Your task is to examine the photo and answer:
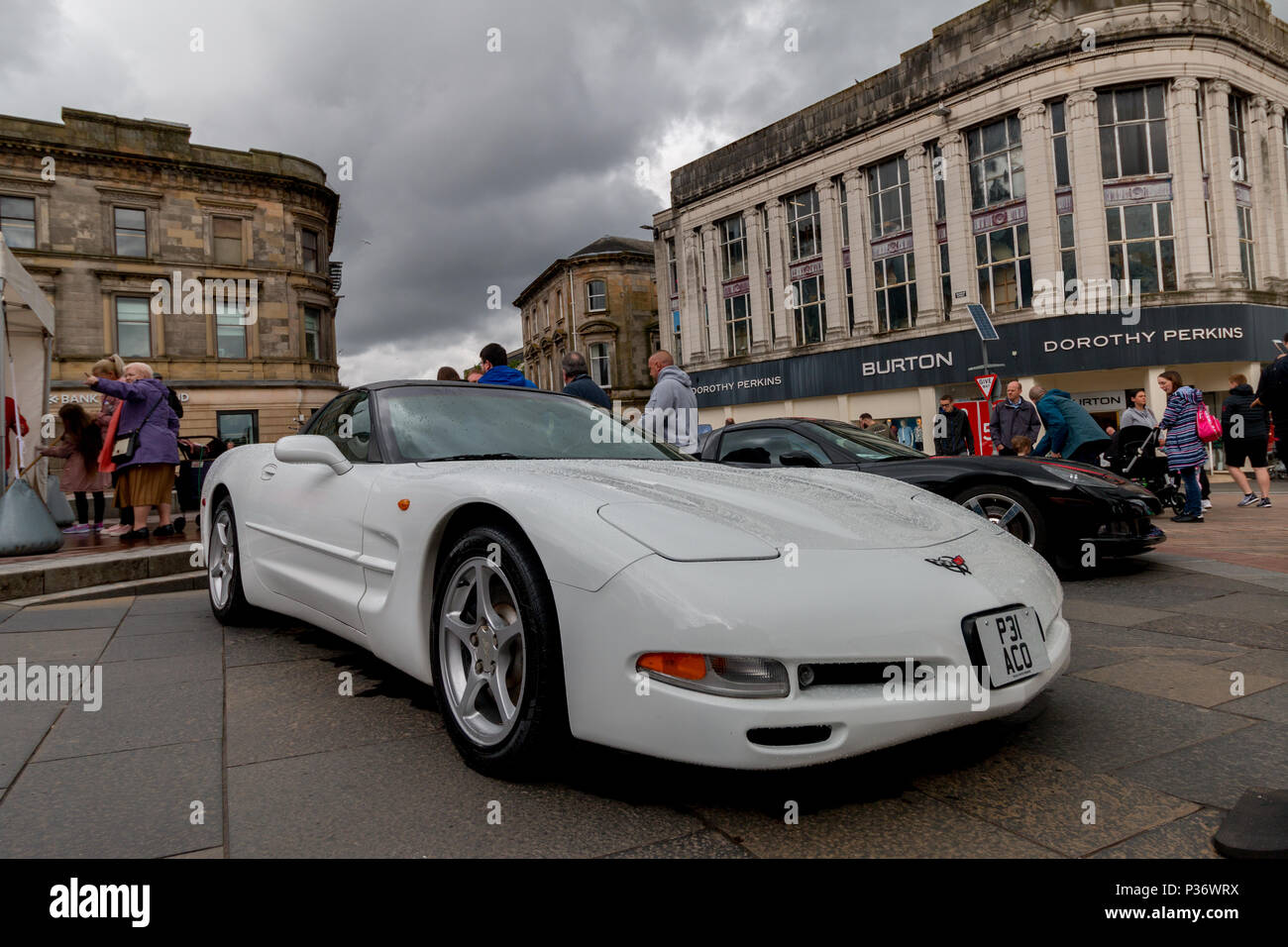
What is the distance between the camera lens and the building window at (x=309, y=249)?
32.1m

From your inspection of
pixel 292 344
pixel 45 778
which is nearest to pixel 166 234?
pixel 292 344

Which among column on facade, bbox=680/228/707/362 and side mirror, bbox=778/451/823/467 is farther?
column on facade, bbox=680/228/707/362

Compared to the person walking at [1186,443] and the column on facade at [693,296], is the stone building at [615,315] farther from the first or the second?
the person walking at [1186,443]

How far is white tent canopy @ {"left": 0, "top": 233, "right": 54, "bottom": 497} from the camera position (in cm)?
805

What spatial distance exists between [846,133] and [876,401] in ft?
28.8

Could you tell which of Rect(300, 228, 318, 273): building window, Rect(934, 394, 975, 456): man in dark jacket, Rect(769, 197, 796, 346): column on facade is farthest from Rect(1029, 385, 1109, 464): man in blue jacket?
Rect(300, 228, 318, 273): building window

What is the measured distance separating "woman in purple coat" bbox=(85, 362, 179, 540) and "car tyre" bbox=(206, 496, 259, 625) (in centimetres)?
268

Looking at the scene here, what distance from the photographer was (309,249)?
32375 millimetres

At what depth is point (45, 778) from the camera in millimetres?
2393

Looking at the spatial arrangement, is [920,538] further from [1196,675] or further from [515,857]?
[1196,675]

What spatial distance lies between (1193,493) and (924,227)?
18076 millimetres

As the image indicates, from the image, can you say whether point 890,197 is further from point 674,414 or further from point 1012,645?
point 1012,645

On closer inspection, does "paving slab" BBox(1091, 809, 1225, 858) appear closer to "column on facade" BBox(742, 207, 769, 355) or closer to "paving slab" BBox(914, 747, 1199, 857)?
"paving slab" BBox(914, 747, 1199, 857)

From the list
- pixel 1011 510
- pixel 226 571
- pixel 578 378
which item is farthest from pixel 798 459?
pixel 226 571
